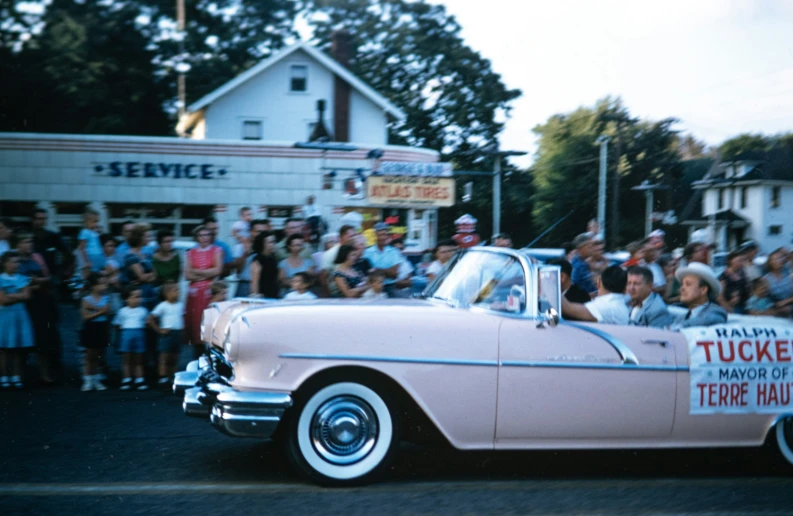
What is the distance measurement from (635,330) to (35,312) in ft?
20.3

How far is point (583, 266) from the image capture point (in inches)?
346

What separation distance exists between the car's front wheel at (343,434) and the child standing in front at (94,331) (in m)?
4.29

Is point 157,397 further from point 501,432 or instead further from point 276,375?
point 501,432

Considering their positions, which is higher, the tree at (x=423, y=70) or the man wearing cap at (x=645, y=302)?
the tree at (x=423, y=70)

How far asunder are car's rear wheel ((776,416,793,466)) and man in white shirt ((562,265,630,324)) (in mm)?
1166

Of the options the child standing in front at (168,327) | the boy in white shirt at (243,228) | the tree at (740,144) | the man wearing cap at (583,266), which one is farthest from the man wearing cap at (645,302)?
the tree at (740,144)

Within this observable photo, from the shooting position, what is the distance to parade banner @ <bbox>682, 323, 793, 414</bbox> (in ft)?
18.3

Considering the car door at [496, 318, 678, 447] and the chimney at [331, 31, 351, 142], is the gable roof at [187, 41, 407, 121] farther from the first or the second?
the car door at [496, 318, 678, 447]

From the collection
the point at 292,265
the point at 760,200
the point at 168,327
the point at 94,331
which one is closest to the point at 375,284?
the point at 292,265

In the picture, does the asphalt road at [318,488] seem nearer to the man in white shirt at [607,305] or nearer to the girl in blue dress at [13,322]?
the man in white shirt at [607,305]

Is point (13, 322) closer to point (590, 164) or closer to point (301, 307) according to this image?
point (301, 307)

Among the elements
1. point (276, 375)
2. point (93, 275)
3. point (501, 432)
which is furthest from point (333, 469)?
point (93, 275)

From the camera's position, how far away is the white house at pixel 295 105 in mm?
32500

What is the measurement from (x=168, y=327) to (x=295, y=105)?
24.9 metres
